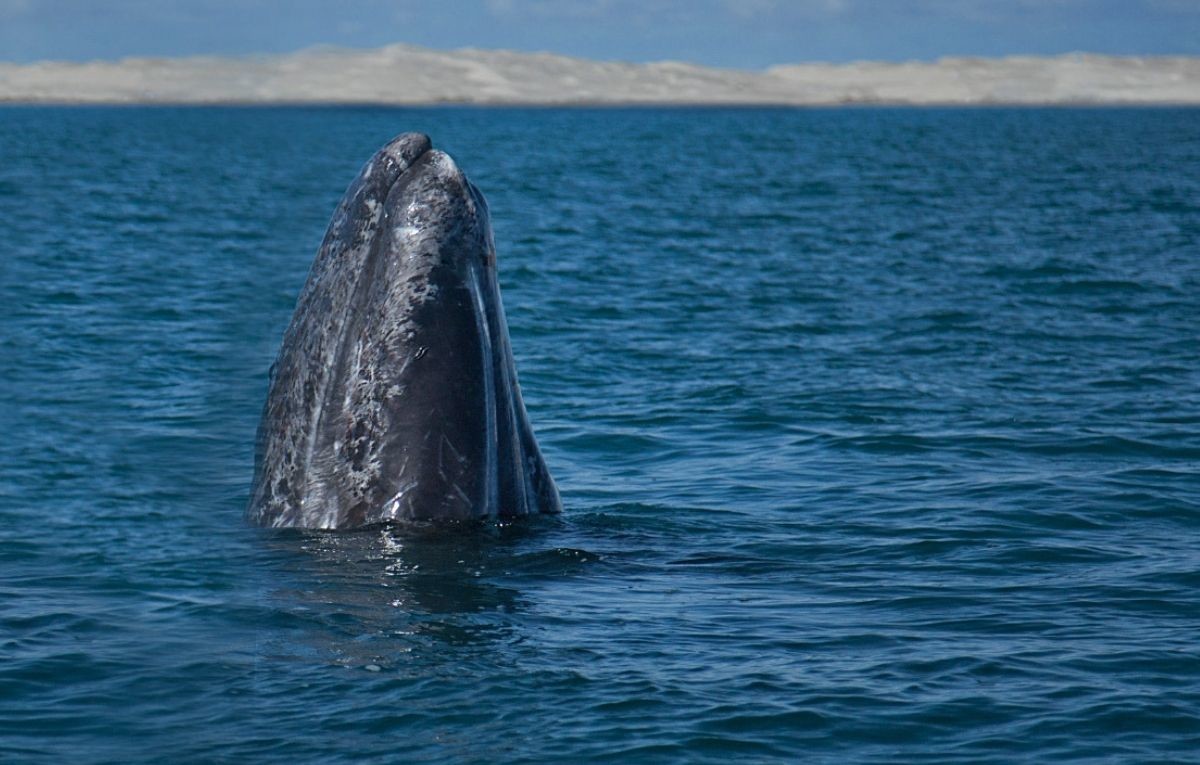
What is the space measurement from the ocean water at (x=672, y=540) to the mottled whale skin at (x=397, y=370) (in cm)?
29

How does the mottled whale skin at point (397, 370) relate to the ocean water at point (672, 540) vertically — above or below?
above

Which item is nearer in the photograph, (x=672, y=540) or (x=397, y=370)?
(x=397, y=370)

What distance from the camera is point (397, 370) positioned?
8523mm

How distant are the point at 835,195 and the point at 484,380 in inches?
1644

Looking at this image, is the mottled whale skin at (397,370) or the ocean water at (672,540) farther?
the mottled whale skin at (397,370)

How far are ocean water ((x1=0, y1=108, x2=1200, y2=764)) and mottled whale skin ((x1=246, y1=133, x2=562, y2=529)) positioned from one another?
29cm

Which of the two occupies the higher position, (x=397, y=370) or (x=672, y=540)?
(x=397, y=370)

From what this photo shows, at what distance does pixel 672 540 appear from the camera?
394 inches

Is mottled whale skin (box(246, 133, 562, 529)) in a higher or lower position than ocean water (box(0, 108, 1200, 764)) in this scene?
higher

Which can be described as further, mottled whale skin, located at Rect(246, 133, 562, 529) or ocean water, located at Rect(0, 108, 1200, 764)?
mottled whale skin, located at Rect(246, 133, 562, 529)

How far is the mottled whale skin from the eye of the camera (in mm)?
8523

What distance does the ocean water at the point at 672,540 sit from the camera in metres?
6.87

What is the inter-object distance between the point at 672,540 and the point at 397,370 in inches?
93.0

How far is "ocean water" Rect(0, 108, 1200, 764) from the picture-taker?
22.5ft
